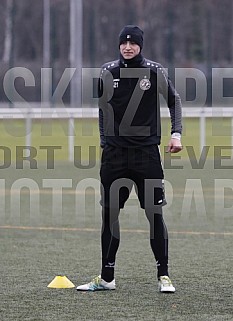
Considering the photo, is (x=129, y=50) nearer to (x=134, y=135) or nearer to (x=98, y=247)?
(x=134, y=135)

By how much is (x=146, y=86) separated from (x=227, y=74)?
26.8m

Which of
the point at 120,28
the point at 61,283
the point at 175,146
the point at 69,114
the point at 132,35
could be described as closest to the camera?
the point at 132,35

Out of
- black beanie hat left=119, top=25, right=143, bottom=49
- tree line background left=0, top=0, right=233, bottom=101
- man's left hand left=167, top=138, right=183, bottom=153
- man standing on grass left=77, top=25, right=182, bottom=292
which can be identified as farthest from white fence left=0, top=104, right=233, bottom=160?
tree line background left=0, top=0, right=233, bottom=101

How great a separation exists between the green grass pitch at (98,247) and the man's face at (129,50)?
5.97ft

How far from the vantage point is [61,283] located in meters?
7.97

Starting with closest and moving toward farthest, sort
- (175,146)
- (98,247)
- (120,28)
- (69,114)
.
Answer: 1. (175,146)
2. (98,247)
3. (69,114)
4. (120,28)

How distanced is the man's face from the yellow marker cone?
1.83 meters

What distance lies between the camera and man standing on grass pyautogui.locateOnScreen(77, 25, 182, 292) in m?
7.75

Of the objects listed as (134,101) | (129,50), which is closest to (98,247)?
(134,101)

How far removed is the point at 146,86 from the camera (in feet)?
25.5

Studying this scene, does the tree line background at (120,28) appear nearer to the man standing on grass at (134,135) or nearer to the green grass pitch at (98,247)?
the green grass pitch at (98,247)

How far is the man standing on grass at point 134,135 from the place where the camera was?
775 centimetres

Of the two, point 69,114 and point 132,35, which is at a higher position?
point 132,35

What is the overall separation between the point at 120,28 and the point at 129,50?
122 ft
